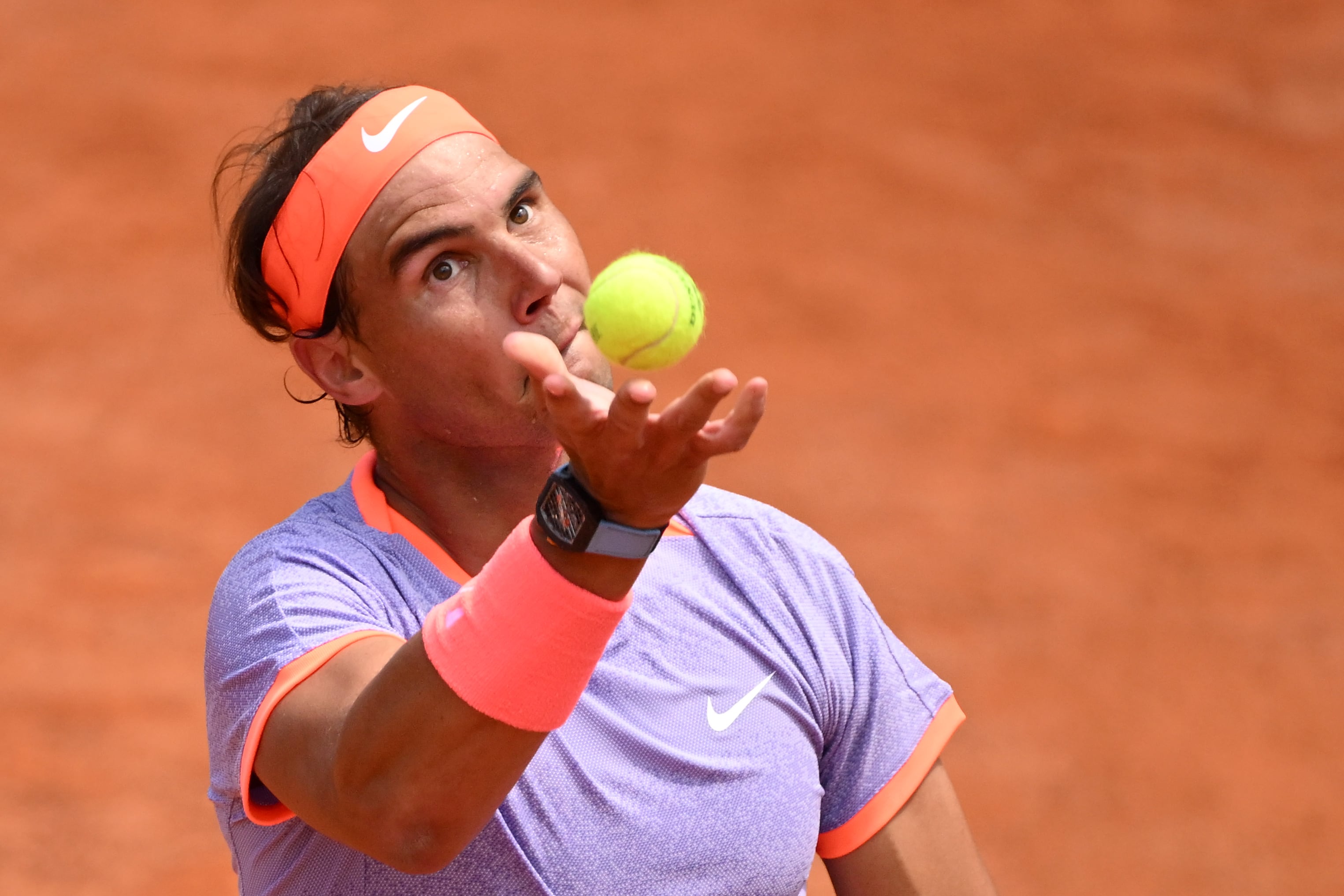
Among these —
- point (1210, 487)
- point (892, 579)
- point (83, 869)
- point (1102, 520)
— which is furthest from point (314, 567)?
point (1210, 487)

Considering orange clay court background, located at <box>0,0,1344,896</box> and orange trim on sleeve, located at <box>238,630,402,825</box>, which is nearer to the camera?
orange trim on sleeve, located at <box>238,630,402,825</box>

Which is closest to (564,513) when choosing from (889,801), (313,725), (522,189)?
(313,725)

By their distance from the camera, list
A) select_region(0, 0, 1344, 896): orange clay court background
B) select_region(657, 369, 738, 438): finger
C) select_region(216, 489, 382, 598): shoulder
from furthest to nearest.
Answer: select_region(0, 0, 1344, 896): orange clay court background
select_region(216, 489, 382, 598): shoulder
select_region(657, 369, 738, 438): finger

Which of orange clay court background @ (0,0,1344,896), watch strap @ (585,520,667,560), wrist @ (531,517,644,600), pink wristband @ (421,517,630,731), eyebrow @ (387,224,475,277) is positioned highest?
eyebrow @ (387,224,475,277)

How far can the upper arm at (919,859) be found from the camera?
7.41ft

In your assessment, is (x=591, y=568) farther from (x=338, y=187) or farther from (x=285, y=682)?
(x=338, y=187)

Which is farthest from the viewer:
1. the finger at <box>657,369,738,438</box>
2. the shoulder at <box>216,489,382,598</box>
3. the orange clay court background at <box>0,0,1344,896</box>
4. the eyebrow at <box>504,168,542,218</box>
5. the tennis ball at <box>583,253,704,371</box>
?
the orange clay court background at <box>0,0,1344,896</box>

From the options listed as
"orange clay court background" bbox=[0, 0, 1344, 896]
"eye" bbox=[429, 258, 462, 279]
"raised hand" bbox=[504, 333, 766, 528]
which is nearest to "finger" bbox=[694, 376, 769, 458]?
"raised hand" bbox=[504, 333, 766, 528]

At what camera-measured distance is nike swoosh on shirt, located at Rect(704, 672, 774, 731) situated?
2.07 meters

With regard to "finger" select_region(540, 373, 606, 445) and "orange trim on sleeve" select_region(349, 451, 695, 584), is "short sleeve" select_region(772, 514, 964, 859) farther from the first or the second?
"finger" select_region(540, 373, 606, 445)

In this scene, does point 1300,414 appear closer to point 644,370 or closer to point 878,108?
point 878,108

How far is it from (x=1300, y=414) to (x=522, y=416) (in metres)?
6.13

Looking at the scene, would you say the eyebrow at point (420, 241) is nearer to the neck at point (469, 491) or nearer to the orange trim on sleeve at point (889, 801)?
the neck at point (469, 491)

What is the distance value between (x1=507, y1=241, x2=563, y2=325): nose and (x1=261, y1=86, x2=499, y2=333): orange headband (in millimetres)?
247
